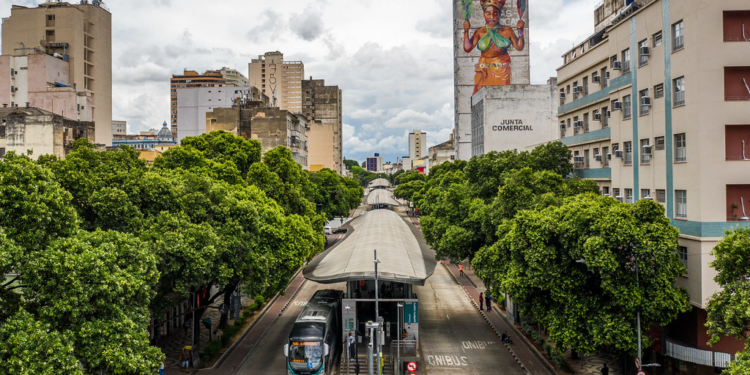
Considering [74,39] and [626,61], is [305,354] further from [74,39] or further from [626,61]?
[74,39]

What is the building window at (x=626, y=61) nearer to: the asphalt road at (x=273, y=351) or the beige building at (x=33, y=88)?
the asphalt road at (x=273, y=351)

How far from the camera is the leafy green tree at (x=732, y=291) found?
46.5 ft

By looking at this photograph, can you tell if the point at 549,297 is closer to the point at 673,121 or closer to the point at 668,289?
the point at 668,289

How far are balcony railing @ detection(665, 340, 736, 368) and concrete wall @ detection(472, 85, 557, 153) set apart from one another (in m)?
57.8

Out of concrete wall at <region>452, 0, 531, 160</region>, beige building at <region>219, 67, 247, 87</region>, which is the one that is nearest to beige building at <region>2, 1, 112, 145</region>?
concrete wall at <region>452, 0, 531, 160</region>

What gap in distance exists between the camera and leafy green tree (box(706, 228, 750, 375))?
14188 millimetres

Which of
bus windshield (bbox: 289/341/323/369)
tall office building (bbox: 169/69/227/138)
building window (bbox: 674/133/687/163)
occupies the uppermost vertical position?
tall office building (bbox: 169/69/227/138)

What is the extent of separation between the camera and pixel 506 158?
124ft

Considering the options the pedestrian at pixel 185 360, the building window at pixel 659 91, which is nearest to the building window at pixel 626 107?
the building window at pixel 659 91

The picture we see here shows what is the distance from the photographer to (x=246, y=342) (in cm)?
2836

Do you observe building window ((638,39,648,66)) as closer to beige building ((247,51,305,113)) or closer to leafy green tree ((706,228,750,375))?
leafy green tree ((706,228,750,375))

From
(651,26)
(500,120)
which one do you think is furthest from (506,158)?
(500,120)

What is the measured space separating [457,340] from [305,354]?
34.5ft

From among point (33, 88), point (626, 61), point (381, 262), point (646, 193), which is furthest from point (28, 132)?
point (646, 193)
